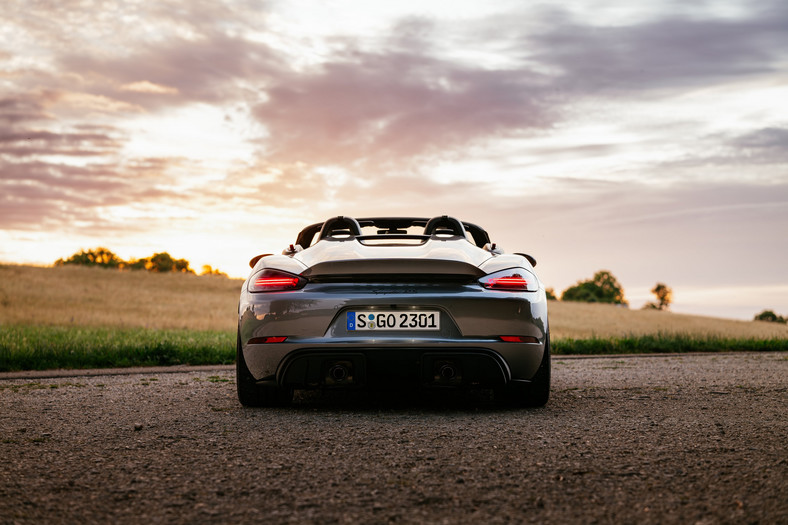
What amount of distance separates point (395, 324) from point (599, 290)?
8866 centimetres

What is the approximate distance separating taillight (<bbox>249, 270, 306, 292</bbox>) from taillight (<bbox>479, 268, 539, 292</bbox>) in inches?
46.6

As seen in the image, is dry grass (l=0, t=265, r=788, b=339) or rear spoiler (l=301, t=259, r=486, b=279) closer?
rear spoiler (l=301, t=259, r=486, b=279)

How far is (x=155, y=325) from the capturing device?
2041 cm

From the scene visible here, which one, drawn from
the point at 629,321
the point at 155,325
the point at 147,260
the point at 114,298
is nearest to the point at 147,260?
the point at 147,260

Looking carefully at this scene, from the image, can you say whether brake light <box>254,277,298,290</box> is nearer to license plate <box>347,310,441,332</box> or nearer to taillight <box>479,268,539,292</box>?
license plate <box>347,310,441,332</box>

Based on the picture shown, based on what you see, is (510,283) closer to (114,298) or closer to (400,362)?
(400,362)

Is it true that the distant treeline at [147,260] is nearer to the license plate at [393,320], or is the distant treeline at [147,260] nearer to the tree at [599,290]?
the tree at [599,290]

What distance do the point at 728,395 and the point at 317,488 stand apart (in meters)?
4.10

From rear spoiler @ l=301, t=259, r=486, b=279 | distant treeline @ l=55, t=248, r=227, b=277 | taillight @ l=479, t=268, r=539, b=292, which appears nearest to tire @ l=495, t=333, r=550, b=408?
taillight @ l=479, t=268, r=539, b=292

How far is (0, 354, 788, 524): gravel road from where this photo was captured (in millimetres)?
2666

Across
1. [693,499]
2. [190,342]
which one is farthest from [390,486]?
[190,342]

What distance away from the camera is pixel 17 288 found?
1321 inches

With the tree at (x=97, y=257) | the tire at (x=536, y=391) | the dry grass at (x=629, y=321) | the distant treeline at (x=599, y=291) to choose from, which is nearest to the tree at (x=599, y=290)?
the distant treeline at (x=599, y=291)

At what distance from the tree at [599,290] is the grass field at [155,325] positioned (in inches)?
1691
